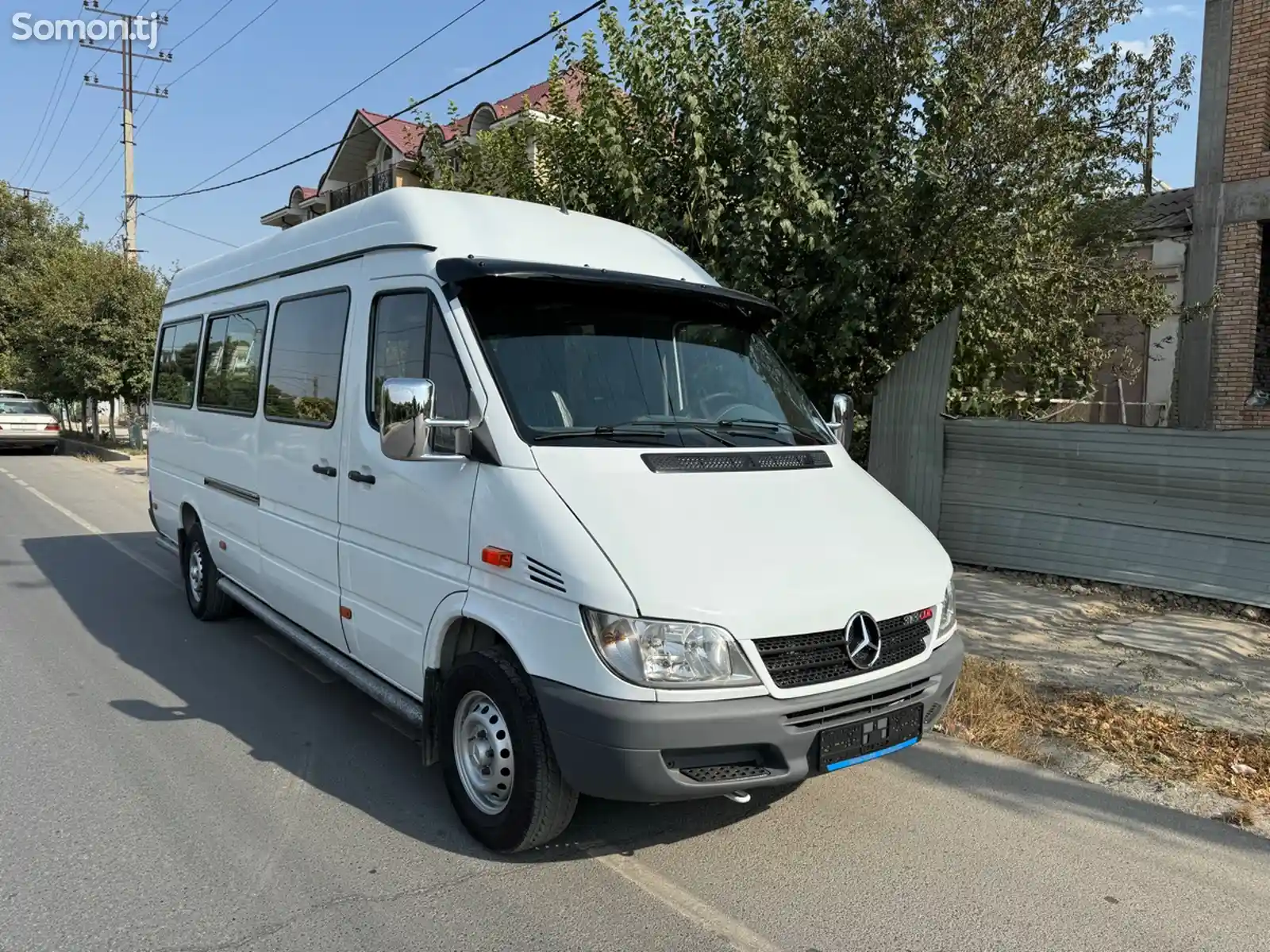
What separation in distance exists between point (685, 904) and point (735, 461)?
5.35ft

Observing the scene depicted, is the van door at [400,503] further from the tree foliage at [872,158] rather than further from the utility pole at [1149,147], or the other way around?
the utility pole at [1149,147]

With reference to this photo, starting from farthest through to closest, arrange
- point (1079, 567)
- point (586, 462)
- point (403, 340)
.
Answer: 1. point (1079, 567)
2. point (403, 340)
3. point (586, 462)

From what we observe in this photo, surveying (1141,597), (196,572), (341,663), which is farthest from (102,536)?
(1141,597)

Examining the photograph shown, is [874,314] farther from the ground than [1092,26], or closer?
closer

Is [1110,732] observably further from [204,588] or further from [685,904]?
[204,588]

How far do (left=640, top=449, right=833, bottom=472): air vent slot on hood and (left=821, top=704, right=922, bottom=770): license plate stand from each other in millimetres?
1062

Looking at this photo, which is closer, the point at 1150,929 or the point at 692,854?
the point at 1150,929

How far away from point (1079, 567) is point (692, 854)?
5.68 metres

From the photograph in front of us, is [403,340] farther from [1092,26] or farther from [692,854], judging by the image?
[1092,26]

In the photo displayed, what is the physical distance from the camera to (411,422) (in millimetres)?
3496

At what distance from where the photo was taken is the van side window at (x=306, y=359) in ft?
15.3

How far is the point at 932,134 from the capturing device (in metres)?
8.27

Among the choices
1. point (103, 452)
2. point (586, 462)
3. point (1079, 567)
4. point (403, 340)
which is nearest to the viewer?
point (586, 462)

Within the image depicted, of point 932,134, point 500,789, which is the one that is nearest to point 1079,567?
point 932,134
